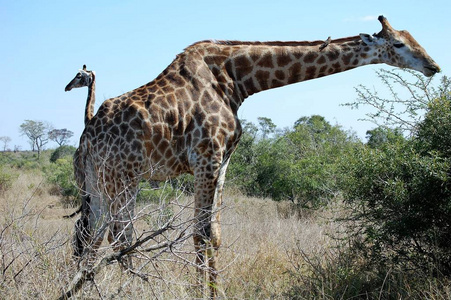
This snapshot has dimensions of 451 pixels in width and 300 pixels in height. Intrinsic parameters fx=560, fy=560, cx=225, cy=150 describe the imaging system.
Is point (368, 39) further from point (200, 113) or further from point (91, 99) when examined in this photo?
point (91, 99)

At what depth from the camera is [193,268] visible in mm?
6027

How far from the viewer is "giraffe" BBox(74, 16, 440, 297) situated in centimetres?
579

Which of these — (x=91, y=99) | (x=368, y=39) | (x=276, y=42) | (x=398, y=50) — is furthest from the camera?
(x=91, y=99)

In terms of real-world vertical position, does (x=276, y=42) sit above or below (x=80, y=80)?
above

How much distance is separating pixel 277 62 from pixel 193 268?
8.32 ft

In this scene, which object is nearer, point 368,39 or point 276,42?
point 368,39

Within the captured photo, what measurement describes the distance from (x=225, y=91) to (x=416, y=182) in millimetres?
2333

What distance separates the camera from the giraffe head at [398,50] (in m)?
6.25

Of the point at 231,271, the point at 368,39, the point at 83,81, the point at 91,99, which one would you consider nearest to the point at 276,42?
the point at 368,39

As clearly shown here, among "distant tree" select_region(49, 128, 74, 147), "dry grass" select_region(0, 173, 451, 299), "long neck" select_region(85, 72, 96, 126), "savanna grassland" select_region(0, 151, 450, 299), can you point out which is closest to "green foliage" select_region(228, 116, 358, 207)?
"dry grass" select_region(0, 173, 451, 299)

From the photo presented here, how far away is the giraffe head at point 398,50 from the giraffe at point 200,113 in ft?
0.04

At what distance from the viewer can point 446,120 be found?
5289 mm

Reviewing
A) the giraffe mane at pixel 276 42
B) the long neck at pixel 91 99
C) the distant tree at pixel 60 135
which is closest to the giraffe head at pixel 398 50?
the giraffe mane at pixel 276 42

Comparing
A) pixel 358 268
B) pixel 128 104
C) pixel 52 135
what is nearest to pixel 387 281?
pixel 358 268
